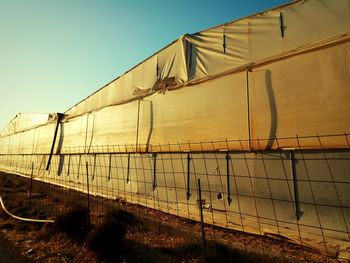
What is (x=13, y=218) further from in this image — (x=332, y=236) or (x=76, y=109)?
(x=76, y=109)

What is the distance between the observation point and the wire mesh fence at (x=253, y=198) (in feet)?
15.0

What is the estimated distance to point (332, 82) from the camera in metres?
4.91

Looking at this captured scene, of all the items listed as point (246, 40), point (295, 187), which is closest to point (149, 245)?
point (295, 187)

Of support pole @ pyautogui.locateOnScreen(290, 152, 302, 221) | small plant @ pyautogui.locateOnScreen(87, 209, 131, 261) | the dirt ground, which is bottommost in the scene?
the dirt ground

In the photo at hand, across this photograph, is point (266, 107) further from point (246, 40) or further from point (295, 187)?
point (246, 40)

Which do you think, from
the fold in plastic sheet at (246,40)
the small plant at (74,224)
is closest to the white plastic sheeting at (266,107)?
the fold in plastic sheet at (246,40)

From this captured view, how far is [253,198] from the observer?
18.7 feet

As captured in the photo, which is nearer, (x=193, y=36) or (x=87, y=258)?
(x=87, y=258)

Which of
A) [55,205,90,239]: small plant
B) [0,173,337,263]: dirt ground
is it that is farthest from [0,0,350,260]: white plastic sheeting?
[55,205,90,239]: small plant

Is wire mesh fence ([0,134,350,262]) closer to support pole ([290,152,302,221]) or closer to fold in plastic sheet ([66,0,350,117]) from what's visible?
support pole ([290,152,302,221])

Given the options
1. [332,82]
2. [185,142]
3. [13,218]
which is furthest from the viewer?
[185,142]

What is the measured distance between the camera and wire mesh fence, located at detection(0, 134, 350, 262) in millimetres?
4570

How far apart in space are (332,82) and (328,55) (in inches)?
22.8

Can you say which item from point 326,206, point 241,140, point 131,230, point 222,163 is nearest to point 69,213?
point 131,230
